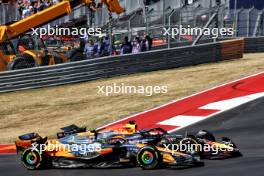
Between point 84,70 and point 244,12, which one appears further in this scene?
point 244,12

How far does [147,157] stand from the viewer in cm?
1036

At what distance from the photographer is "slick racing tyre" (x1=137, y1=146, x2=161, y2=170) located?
33.8ft

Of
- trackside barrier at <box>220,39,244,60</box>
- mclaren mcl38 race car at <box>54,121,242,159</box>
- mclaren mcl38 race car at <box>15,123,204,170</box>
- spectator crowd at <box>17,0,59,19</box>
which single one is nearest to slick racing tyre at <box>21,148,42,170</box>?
mclaren mcl38 race car at <box>15,123,204,170</box>

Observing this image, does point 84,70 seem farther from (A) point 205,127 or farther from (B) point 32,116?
(A) point 205,127

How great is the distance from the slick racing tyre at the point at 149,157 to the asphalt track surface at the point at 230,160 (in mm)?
111

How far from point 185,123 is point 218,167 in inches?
171

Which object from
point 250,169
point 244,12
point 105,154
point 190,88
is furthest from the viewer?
point 244,12

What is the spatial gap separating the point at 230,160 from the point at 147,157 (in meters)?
1.54

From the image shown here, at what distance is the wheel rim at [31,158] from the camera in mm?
11234

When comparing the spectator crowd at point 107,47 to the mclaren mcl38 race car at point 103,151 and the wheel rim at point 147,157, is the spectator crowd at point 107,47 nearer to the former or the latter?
the mclaren mcl38 race car at point 103,151

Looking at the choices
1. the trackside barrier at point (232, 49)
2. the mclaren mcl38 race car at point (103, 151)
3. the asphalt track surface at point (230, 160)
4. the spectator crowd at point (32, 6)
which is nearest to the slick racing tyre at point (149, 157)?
the mclaren mcl38 race car at point (103, 151)

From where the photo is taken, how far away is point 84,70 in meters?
22.5

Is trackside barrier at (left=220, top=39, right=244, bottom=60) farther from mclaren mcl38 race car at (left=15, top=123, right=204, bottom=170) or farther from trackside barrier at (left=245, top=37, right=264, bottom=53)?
mclaren mcl38 race car at (left=15, top=123, right=204, bottom=170)

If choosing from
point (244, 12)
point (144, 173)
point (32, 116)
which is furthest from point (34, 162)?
point (244, 12)
